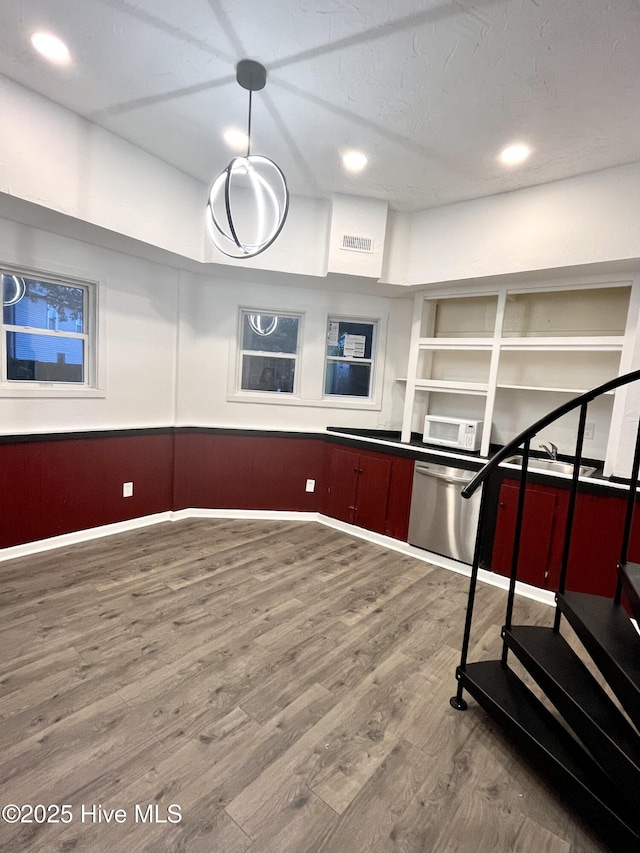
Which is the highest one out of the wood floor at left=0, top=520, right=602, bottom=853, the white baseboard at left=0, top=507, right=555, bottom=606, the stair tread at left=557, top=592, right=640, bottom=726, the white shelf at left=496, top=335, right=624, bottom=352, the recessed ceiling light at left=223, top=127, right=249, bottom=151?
the recessed ceiling light at left=223, top=127, right=249, bottom=151

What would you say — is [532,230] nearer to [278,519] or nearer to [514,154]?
[514,154]

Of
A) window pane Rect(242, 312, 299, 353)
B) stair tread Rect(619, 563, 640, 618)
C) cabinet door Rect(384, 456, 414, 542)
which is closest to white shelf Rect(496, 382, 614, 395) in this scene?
cabinet door Rect(384, 456, 414, 542)

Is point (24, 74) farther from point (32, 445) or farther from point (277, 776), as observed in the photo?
point (277, 776)

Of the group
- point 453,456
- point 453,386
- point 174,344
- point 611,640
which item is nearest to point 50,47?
point 174,344

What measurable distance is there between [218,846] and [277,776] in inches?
11.6

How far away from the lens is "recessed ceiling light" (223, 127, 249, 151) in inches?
106

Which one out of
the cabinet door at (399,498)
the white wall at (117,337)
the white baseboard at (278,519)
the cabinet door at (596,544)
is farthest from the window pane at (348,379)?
the cabinet door at (596,544)

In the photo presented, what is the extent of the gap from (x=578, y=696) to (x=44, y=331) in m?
4.04

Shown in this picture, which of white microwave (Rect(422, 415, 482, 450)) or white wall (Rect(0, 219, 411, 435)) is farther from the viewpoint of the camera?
white microwave (Rect(422, 415, 482, 450))

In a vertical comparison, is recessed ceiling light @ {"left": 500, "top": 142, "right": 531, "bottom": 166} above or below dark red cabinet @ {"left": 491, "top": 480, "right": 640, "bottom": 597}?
above

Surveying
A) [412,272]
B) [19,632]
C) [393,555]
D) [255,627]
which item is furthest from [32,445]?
[412,272]

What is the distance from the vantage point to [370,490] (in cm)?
398

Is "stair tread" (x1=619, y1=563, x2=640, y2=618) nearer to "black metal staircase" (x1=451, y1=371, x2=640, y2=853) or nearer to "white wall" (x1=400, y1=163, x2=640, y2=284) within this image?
"black metal staircase" (x1=451, y1=371, x2=640, y2=853)

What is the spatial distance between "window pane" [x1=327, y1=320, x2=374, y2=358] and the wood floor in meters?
2.44
